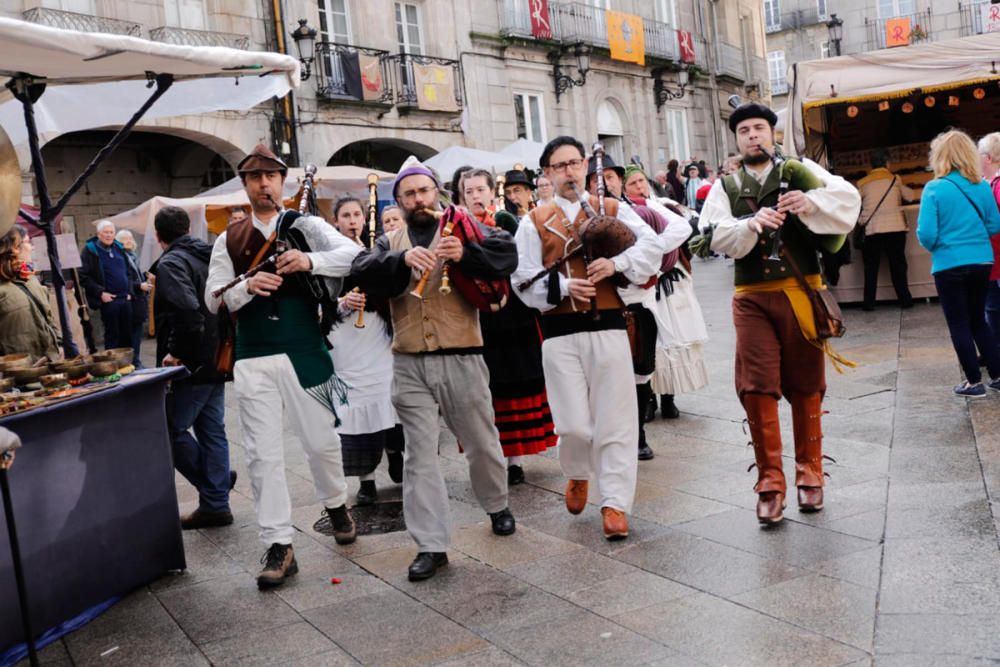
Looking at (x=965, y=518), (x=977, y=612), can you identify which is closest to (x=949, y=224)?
(x=965, y=518)

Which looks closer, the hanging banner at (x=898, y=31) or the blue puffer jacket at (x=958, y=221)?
the blue puffer jacket at (x=958, y=221)

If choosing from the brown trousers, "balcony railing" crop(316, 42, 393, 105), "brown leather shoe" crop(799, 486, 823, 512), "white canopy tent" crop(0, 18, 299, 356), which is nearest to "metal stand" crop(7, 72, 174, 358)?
"white canopy tent" crop(0, 18, 299, 356)

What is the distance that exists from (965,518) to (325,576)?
2969mm

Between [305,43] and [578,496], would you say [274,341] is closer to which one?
[578,496]

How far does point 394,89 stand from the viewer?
69.2ft

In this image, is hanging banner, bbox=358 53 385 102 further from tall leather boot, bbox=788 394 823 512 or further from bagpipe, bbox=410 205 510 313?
tall leather boot, bbox=788 394 823 512

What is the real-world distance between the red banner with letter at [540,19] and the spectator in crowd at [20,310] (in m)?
19.3

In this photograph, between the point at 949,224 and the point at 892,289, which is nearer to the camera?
the point at 949,224

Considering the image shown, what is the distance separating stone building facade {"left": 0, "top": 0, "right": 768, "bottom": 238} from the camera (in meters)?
18.1

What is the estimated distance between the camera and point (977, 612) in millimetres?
3723

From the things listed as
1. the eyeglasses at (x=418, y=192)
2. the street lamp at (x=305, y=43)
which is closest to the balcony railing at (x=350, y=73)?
the street lamp at (x=305, y=43)

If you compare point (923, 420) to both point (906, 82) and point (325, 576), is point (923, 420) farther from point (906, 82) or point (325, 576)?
point (906, 82)

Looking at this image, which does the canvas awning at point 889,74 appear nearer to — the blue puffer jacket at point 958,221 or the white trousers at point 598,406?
the blue puffer jacket at point 958,221

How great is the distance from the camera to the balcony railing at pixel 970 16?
1549 inches
